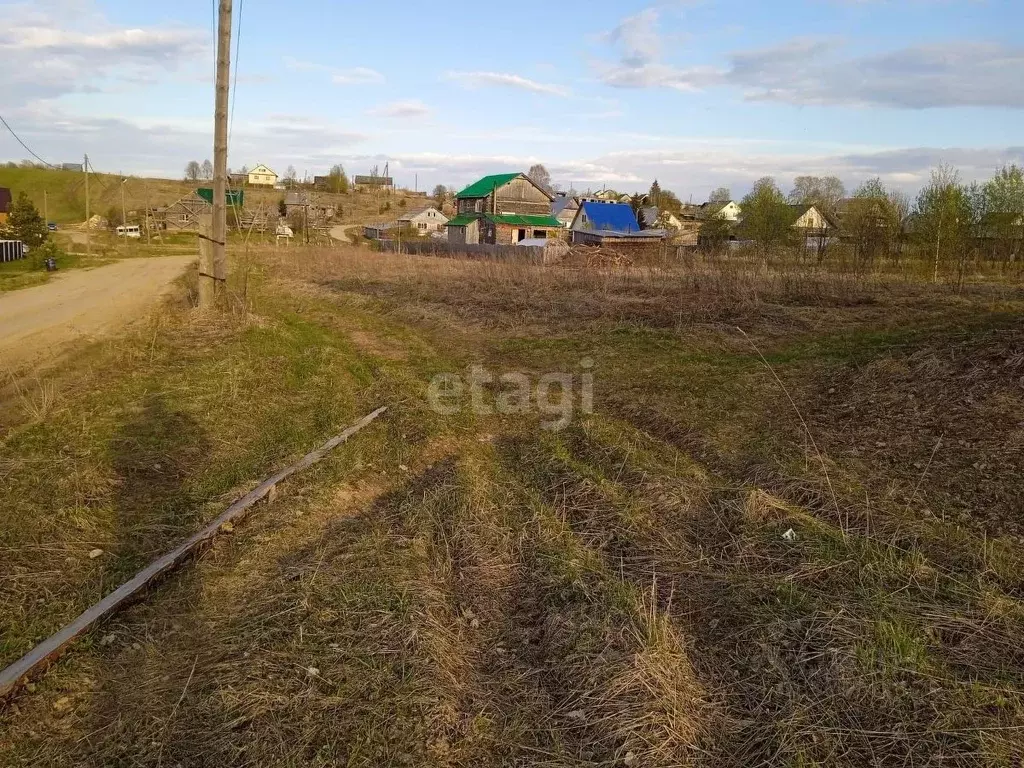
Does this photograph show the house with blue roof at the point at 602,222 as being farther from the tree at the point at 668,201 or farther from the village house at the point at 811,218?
the tree at the point at 668,201

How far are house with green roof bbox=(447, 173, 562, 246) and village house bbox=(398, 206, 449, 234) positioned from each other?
19206 mm

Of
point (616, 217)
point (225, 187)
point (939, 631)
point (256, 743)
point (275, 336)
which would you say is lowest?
point (256, 743)

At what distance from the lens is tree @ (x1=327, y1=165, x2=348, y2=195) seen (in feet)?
363

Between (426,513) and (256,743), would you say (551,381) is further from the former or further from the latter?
(256,743)

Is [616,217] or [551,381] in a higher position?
[616,217]

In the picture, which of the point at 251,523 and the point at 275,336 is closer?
the point at 251,523

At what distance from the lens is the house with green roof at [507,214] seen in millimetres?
47750

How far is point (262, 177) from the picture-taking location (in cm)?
12169

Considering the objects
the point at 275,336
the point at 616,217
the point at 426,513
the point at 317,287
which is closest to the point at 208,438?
the point at 426,513

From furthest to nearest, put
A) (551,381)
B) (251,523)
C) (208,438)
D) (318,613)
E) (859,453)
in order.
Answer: (551,381)
(208,438)
(859,453)
(251,523)
(318,613)

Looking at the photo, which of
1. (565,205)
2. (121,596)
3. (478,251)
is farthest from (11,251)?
(565,205)

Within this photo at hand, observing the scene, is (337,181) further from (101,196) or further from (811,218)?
(811,218)

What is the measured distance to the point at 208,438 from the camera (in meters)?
6.29

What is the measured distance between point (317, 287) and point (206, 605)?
63.2 feet
